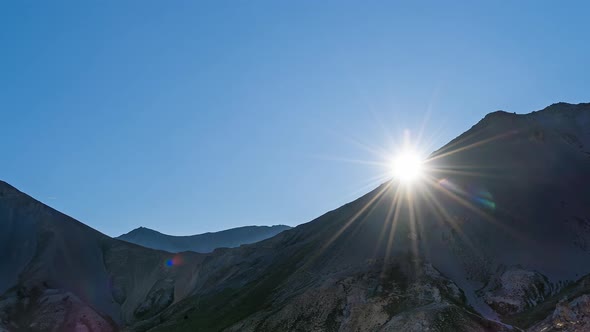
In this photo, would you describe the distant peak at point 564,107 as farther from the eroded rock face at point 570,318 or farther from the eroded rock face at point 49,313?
the eroded rock face at point 49,313

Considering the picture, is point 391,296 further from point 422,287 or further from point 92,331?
point 92,331

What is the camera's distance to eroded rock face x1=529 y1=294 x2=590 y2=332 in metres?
42.5

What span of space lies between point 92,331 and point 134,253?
148ft

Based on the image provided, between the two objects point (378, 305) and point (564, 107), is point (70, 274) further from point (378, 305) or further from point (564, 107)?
point (564, 107)

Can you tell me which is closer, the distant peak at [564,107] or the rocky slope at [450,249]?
the rocky slope at [450,249]

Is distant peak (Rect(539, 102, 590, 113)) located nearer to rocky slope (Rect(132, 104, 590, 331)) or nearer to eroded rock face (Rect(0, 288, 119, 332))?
rocky slope (Rect(132, 104, 590, 331))

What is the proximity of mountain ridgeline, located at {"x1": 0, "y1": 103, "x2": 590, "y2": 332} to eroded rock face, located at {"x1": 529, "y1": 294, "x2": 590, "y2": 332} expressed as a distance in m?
0.16

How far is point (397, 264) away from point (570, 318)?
31.1 m

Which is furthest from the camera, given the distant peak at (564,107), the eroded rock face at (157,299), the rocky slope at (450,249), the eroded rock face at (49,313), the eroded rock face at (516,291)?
the eroded rock face at (157,299)

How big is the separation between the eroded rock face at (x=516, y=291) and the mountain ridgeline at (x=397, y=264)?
7.5 inches

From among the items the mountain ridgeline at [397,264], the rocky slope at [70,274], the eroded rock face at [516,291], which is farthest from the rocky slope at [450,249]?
A: the rocky slope at [70,274]

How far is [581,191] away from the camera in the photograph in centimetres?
8175

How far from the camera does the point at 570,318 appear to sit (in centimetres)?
4381

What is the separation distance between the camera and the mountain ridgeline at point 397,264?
61.3 metres
